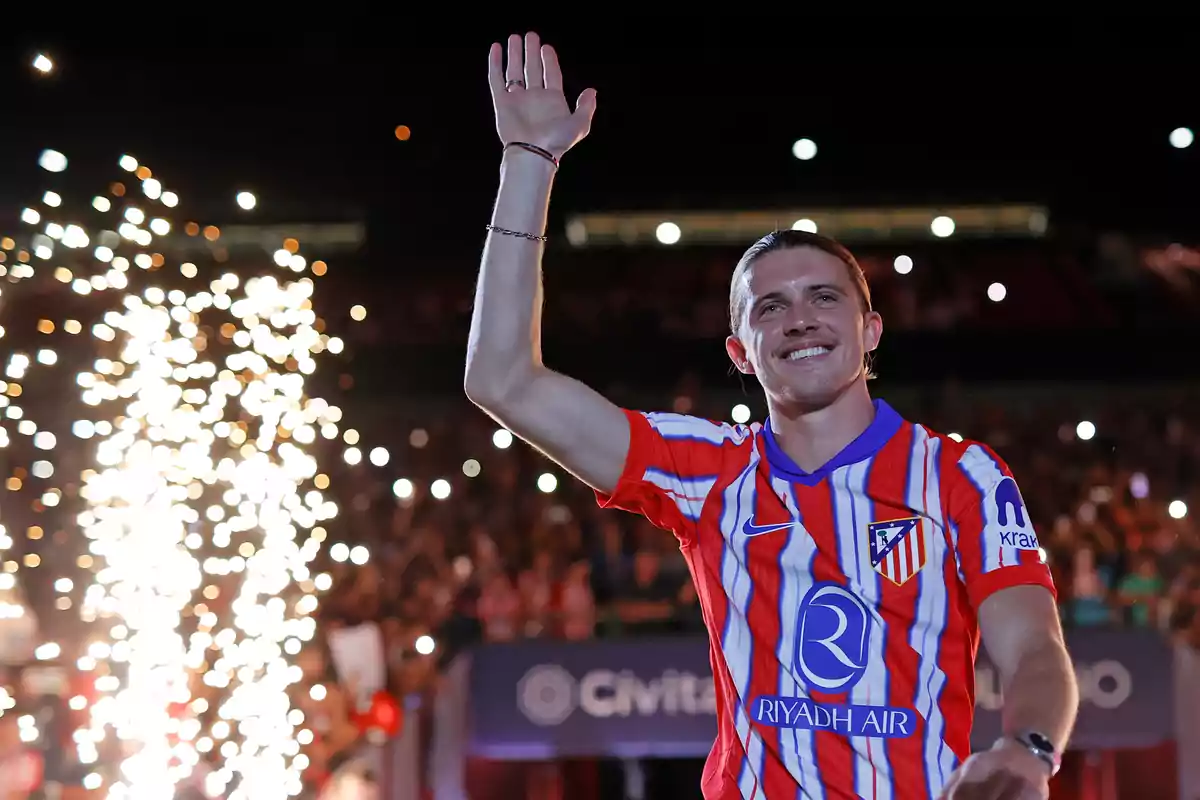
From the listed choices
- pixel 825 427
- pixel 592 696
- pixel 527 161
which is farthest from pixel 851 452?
pixel 592 696

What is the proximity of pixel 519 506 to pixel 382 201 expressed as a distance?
2419mm

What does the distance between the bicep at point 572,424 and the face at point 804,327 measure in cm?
23

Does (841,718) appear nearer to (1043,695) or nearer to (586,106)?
(1043,695)

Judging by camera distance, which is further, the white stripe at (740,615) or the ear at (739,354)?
the ear at (739,354)

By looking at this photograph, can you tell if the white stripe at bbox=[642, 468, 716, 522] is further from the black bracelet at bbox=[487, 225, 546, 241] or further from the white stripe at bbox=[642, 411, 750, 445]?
the black bracelet at bbox=[487, 225, 546, 241]

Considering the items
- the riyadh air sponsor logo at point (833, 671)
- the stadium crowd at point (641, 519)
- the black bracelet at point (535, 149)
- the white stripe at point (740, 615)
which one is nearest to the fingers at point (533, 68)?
the black bracelet at point (535, 149)

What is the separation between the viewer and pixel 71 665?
621cm

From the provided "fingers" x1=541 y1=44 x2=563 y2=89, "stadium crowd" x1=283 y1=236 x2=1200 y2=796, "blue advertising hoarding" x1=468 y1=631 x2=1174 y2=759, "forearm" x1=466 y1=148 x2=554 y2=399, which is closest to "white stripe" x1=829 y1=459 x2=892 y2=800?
"forearm" x1=466 y1=148 x2=554 y2=399

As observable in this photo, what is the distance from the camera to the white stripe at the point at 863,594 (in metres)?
1.63

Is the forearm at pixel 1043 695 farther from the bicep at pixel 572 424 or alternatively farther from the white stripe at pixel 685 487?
the bicep at pixel 572 424

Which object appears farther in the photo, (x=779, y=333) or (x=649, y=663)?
(x=649, y=663)

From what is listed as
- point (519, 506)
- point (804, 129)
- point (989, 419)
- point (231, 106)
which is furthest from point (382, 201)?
point (989, 419)

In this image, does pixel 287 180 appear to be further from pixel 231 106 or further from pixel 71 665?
pixel 71 665

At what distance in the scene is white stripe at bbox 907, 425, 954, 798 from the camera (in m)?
1.64
